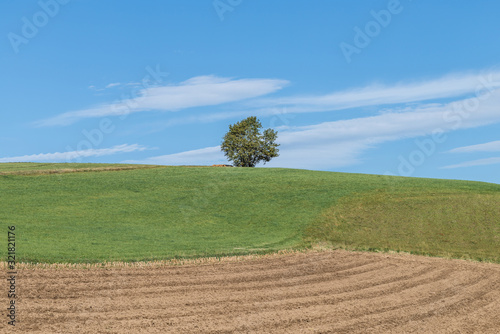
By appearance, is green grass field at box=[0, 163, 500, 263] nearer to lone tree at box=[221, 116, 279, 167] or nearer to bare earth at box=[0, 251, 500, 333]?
bare earth at box=[0, 251, 500, 333]

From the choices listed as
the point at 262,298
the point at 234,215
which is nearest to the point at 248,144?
the point at 234,215

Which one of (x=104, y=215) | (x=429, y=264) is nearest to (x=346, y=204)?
(x=429, y=264)

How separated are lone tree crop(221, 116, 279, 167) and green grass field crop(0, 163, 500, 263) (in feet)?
108

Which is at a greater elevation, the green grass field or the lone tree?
the lone tree

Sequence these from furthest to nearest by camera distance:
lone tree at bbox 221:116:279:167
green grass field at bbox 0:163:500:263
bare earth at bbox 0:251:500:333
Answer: lone tree at bbox 221:116:279:167 < green grass field at bbox 0:163:500:263 < bare earth at bbox 0:251:500:333

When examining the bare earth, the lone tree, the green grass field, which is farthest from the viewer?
the lone tree

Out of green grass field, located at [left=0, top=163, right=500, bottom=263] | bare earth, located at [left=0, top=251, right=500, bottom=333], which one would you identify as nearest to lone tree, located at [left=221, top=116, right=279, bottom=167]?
green grass field, located at [left=0, top=163, right=500, bottom=263]

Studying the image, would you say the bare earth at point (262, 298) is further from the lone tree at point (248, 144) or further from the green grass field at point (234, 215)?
the lone tree at point (248, 144)

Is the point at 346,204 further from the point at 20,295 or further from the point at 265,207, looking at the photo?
the point at 20,295

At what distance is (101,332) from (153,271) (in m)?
8.68

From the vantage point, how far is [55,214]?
38.7 m

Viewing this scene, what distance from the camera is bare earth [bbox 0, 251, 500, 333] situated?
15.9 meters

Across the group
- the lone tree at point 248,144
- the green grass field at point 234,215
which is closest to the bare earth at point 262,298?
the green grass field at point 234,215

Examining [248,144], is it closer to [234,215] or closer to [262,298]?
[234,215]
